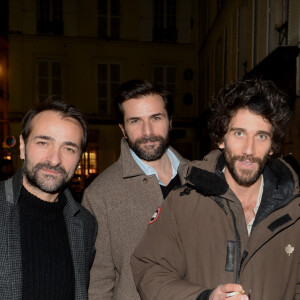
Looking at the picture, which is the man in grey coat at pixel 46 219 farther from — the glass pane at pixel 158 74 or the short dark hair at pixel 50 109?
the glass pane at pixel 158 74

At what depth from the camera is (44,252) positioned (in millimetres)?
1955

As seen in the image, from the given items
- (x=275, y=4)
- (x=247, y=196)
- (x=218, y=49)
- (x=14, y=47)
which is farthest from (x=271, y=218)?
(x=14, y=47)

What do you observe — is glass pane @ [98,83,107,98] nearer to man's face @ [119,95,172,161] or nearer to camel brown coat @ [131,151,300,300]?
man's face @ [119,95,172,161]

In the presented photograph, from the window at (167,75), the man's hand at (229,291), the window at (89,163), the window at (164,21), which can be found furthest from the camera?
the window at (164,21)

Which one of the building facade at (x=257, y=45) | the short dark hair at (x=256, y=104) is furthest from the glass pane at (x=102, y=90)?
the short dark hair at (x=256, y=104)

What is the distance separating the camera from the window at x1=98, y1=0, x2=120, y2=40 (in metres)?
15.7

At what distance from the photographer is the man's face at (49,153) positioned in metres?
2.08

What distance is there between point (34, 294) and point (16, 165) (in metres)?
13.9

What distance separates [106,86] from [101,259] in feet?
46.6

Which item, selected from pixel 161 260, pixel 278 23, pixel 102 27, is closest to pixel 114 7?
pixel 102 27

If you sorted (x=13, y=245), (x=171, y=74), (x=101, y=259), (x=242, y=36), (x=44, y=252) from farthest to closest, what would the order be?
1. (x=171, y=74)
2. (x=242, y=36)
3. (x=101, y=259)
4. (x=44, y=252)
5. (x=13, y=245)

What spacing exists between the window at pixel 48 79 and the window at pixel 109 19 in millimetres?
2793

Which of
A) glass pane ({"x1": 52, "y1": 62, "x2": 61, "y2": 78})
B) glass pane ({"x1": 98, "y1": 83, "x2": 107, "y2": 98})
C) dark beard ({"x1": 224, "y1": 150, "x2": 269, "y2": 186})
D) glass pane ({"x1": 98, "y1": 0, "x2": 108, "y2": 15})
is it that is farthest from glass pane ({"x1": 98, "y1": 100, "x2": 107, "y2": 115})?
dark beard ({"x1": 224, "y1": 150, "x2": 269, "y2": 186})

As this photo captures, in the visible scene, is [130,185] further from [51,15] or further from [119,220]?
[51,15]
